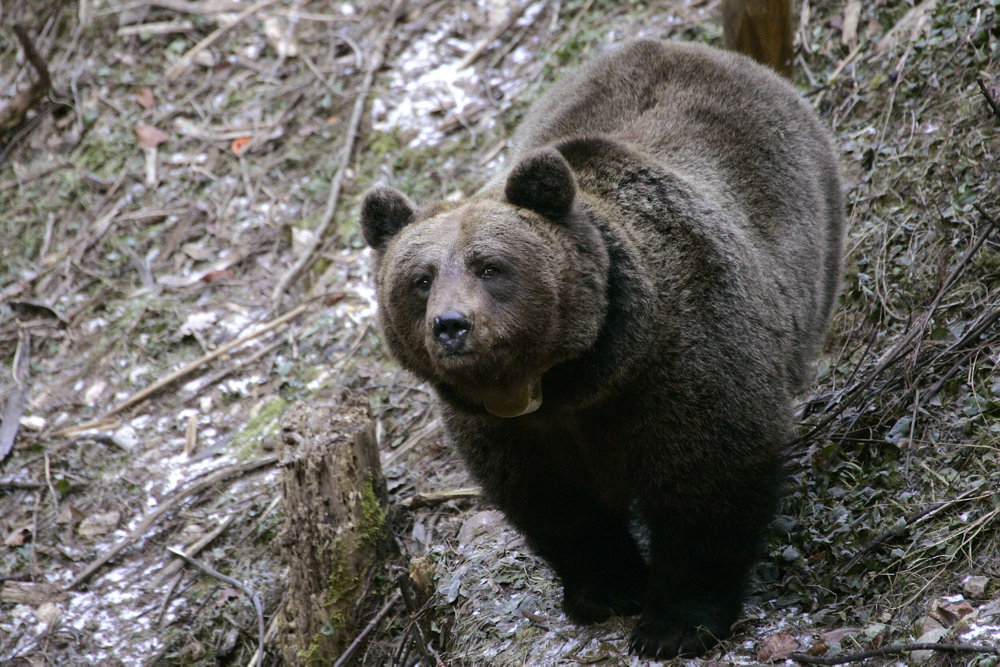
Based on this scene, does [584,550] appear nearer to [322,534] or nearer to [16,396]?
[322,534]

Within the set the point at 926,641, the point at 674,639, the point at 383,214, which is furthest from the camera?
the point at 383,214

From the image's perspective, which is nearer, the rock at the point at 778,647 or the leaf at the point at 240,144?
the rock at the point at 778,647

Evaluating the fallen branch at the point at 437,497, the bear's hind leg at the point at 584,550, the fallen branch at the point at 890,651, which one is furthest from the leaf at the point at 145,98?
the fallen branch at the point at 890,651

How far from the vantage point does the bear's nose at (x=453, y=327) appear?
4559mm

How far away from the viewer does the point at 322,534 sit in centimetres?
689

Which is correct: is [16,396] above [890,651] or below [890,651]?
below

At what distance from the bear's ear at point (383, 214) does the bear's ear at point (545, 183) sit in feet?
2.49

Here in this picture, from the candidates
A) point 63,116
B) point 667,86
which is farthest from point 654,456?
point 63,116

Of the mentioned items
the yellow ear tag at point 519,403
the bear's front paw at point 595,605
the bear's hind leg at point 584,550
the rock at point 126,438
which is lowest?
the rock at point 126,438

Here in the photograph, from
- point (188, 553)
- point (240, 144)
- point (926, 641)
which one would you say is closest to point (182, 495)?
point (188, 553)

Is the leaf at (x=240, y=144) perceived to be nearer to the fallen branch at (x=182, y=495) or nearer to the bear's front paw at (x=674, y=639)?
the fallen branch at (x=182, y=495)

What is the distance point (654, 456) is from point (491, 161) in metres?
6.26

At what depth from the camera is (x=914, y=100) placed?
28.2 feet

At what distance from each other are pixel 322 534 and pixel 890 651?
13.1 feet
